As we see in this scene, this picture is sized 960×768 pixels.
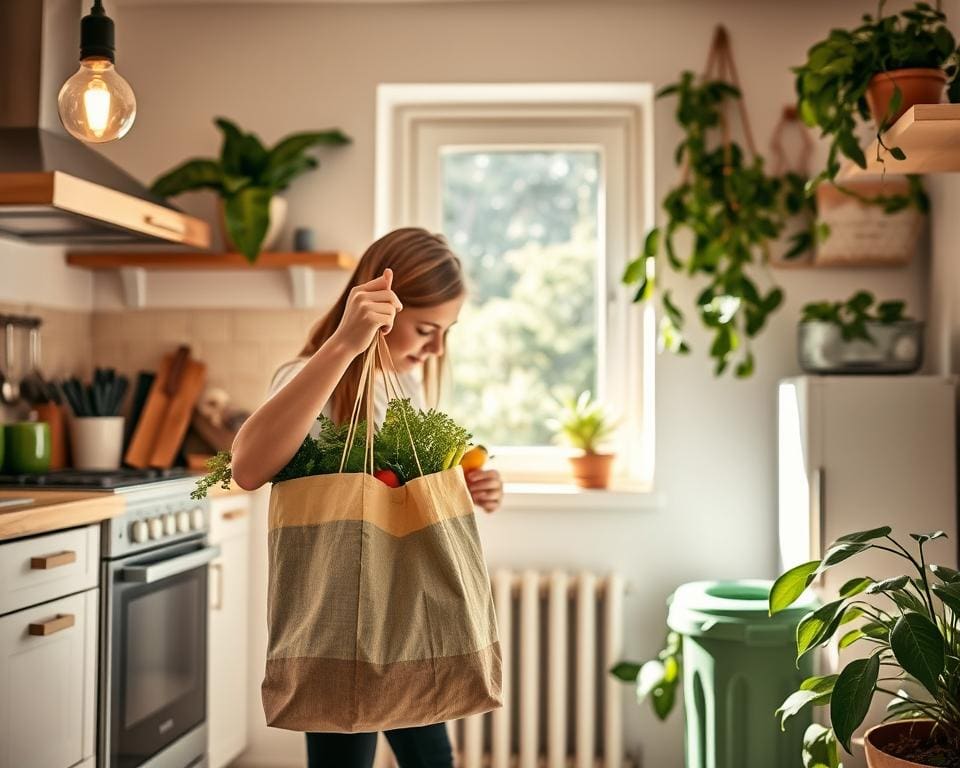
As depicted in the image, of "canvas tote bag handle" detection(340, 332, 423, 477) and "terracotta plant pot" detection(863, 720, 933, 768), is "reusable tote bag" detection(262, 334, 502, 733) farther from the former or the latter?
"terracotta plant pot" detection(863, 720, 933, 768)

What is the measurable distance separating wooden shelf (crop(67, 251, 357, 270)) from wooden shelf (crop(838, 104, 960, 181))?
4.89 feet

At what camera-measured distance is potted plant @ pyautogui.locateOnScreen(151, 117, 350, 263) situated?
9.81 ft

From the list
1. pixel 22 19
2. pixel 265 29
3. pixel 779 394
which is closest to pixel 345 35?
pixel 265 29

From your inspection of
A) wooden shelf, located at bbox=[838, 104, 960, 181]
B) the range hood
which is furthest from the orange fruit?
the range hood

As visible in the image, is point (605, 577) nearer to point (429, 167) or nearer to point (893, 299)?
point (893, 299)

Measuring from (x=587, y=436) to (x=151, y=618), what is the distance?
135 centimetres

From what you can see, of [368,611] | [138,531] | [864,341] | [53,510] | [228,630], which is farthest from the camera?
[228,630]

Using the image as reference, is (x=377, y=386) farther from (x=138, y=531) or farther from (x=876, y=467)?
(x=876, y=467)

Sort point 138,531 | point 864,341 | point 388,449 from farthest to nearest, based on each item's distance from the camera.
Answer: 1. point 864,341
2. point 138,531
3. point 388,449

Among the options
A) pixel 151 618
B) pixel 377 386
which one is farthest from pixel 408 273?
pixel 151 618

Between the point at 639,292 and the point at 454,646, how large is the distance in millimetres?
1774

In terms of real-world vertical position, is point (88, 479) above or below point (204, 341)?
below

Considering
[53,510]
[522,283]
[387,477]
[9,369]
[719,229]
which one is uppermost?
[719,229]

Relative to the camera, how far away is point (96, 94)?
5.50ft
